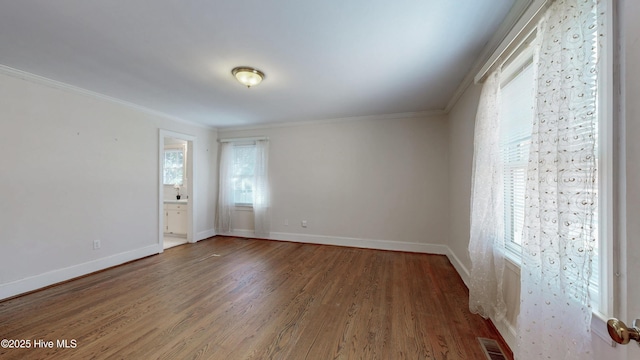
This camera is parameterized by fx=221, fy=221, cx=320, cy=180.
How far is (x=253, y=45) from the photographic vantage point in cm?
196

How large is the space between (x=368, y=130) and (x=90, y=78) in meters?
3.98

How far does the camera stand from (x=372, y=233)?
164 inches

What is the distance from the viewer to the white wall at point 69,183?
7.89 feet

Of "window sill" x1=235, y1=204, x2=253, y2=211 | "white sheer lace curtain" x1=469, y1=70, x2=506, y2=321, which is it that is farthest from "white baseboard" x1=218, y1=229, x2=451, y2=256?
"white sheer lace curtain" x1=469, y1=70, x2=506, y2=321

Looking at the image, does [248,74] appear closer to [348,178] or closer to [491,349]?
[348,178]

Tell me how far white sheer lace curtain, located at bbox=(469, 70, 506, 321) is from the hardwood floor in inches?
9.4

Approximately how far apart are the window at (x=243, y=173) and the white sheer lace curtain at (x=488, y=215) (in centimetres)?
412

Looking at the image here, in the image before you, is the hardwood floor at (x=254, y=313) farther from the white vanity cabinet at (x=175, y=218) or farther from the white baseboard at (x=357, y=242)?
the white vanity cabinet at (x=175, y=218)

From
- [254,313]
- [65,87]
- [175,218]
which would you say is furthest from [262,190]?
[65,87]

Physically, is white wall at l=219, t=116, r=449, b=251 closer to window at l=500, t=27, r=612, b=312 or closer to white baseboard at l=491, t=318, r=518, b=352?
window at l=500, t=27, r=612, b=312

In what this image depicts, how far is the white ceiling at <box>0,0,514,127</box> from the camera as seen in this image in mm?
1540

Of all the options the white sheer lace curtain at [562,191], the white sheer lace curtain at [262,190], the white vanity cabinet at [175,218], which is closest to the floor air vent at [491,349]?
the white sheer lace curtain at [562,191]

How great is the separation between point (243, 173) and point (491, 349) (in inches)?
184

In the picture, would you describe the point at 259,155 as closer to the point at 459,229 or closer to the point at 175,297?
the point at 175,297
